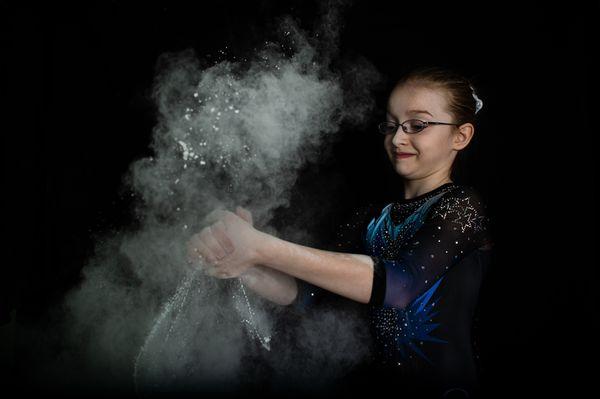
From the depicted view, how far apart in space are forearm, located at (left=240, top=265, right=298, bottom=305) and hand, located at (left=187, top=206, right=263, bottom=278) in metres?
0.39

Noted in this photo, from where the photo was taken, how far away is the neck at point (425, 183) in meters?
1.50

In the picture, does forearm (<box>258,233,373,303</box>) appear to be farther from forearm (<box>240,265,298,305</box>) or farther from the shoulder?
forearm (<box>240,265,298,305</box>)

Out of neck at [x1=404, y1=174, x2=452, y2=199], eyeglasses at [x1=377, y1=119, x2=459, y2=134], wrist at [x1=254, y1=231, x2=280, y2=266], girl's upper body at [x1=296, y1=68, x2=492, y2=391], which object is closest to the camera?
wrist at [x1=254, y1=231, x2=280, y2=266]

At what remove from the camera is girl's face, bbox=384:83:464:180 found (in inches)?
54.8

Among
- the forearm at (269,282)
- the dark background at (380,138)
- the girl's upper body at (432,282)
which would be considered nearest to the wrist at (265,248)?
the girl's upper body at (432,282)

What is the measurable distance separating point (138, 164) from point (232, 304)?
700 mm

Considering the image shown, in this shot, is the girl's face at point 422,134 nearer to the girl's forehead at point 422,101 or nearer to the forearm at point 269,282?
the girl's forehead at point 422,101

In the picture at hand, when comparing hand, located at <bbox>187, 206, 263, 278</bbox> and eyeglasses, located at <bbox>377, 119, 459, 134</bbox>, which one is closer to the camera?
hand, located at <bbox>187, 206, 263, 278</bbox>

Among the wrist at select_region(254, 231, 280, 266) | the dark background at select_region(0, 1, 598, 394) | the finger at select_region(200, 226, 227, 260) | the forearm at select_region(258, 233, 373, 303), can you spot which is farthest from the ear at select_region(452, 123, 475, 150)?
the finger at select_region(200, 226, 227, 260)

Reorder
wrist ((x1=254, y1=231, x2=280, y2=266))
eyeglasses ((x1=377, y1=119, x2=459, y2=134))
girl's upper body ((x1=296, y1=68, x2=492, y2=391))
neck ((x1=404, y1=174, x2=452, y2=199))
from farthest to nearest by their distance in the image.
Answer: neck ((x1=404, y1=174, x2=452, y2=199))
eyeglasses ((x1=377, y1=119, x2=459, y2=134))
girl's upper body ((x1=296, y1=68, x2=492, y2=391))
wrist ((x1=254, y1=231, x2=280, y2=266))

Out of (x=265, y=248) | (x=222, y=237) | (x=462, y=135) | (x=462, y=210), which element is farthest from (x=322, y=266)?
(x=462, y=135)

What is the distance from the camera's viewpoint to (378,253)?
1.49m

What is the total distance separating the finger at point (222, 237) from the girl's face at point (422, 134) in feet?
2.19

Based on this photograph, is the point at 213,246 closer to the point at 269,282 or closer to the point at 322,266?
the point at 322,266
